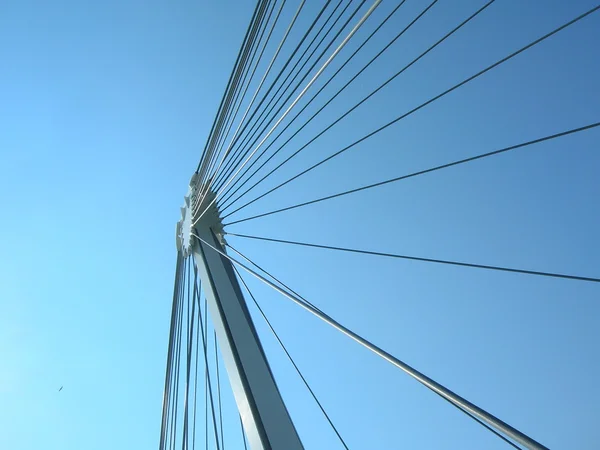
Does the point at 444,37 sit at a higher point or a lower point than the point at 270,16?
lower

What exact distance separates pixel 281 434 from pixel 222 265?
5.25 feet

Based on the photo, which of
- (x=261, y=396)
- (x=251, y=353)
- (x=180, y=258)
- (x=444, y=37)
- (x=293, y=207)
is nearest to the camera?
(x=444, y=37)

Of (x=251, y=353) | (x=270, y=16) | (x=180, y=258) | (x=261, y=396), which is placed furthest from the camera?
(x=180, y=258)

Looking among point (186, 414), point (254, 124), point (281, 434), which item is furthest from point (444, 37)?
point (186, 414)

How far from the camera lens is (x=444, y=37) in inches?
78.6

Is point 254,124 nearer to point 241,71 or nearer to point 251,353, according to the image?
point 241,71

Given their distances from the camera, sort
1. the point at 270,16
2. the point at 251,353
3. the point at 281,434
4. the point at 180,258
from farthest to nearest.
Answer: the point at 180,258 < the point at 270,16 < the point at 251,353 < the point at 281,434

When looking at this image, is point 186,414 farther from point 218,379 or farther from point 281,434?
point 281,434

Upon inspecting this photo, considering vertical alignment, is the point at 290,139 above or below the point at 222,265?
above

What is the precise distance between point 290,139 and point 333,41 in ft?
2.83

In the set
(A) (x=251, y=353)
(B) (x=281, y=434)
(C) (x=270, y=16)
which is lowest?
(B) (x=281, y=434)

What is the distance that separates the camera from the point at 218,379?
12.1ft

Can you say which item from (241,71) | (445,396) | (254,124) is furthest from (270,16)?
(445,396)

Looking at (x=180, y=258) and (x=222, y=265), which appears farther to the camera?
(x=180, y=258)
